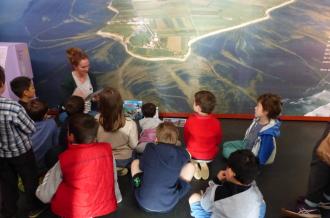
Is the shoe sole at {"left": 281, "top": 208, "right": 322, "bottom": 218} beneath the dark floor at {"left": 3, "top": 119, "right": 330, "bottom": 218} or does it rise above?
beneath

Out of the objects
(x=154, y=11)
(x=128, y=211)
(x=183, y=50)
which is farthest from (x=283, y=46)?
(x=128, y=211)

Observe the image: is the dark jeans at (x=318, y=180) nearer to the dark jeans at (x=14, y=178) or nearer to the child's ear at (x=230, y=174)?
the child's ear at (x=230, y=174)

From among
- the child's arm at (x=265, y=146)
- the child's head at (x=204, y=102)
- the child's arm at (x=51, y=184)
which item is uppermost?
the child's head at (x=204, y=102)

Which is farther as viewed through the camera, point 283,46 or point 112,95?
point 283,46

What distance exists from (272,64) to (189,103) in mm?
1093

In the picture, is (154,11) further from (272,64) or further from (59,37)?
(272,64)

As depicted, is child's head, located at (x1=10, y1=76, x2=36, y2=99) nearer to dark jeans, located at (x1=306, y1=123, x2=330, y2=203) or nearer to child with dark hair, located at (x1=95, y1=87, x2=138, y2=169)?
child with dark hair, located at (x1=95, y1=87, x2=138, y2=169)

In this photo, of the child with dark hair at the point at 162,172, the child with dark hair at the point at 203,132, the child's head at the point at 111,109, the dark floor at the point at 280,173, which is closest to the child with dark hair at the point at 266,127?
the dark floor at the point at 280,173

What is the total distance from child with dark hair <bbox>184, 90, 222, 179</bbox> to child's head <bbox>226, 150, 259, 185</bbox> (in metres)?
0.89

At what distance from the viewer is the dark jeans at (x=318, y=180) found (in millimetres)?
2281

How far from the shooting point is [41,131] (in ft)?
8.22

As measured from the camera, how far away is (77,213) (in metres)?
1.97

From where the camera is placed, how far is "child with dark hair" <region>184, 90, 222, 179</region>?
272 centimetres

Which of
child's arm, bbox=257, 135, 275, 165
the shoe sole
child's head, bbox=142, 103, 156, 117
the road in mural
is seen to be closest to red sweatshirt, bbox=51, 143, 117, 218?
child's head, bbox=142, 103, 156, 117
